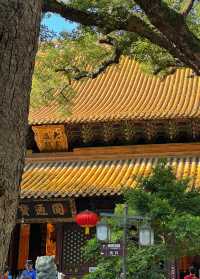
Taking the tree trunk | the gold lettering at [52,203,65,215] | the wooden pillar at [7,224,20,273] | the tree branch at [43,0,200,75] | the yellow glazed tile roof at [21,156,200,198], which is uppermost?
the tree branch at [43,0,200,75]

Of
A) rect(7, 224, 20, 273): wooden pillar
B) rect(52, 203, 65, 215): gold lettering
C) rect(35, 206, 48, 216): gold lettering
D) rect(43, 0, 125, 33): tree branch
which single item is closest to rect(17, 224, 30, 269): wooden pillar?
rect(7, 224, 20, 273): wooden pillar

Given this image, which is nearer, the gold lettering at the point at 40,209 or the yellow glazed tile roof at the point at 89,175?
the yellow glazed tile roof at the point at 89,175

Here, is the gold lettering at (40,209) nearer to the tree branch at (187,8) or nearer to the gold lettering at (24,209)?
the gold lettering at (24,209)

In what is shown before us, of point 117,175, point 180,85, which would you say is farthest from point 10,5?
point 180,85

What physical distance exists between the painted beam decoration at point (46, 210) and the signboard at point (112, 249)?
20.6 ft

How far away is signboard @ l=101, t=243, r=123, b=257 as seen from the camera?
6910mm

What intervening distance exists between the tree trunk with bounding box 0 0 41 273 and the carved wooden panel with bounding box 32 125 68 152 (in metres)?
12.3

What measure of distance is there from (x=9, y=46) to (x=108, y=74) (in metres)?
15.8

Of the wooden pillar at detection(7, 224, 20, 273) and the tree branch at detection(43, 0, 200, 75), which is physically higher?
the tree branch at detection(43, 0, 200, 75)

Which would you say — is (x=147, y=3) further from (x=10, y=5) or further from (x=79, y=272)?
(x=79, y=272)

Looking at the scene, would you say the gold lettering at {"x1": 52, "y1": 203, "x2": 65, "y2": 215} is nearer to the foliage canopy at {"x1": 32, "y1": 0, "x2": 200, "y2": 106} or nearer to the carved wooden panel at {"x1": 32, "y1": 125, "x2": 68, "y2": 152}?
the carved wooden panel at {"x1": 32, "y1": 125, "x2": 68, "y2": 152}

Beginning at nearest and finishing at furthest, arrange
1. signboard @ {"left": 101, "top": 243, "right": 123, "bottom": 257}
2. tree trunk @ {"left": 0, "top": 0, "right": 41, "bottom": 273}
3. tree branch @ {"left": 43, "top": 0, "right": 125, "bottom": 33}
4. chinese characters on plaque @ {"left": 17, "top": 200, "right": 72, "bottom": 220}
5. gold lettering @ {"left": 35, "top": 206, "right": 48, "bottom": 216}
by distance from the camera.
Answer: tree trunk @ {"left": 0, "top": 0, "right": 41, "bottom": 273} < tree branch @ {"left": 43, "top": 0, "right": 125, "bottom": 33} < signboard @ {"left": 101, "top": 243, "right": 123, "bottom": 257} < chinese characters on plaque @ {"left": 17, "top": 200, "right": 72, "bottom": 220} < gold lettering @ {"left": 35, "top": 206, "right": 48, "bottom": 216}

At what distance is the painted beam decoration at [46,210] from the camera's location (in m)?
13.4

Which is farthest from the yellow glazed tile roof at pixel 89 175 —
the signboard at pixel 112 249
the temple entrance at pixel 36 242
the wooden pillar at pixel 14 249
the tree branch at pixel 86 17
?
the tree branch at pixel 86 17
